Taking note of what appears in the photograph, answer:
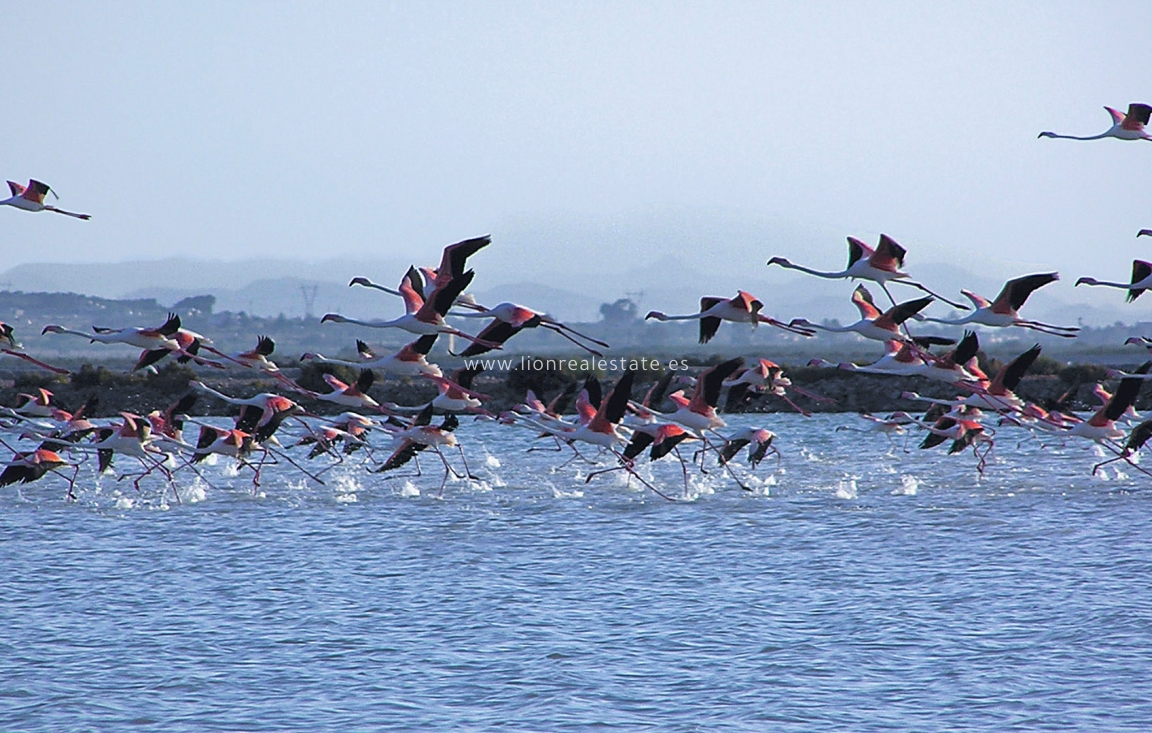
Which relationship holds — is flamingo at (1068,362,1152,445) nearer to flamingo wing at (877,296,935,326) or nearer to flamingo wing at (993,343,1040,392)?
flamingo wing at (993,343,1040,392)

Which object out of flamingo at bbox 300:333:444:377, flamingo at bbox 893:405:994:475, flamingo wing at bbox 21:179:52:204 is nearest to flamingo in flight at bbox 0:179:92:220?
flamingo wing at bbox 21:179:52:204

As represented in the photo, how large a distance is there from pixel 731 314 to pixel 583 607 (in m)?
3.16

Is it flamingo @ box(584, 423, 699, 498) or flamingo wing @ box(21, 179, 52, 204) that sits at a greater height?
flamingo wing @ box(21, 179, 52, 204)

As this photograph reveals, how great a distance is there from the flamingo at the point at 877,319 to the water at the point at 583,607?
7.77 feet

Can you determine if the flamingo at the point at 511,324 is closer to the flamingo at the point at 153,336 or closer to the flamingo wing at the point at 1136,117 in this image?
the flamingo at the point at 153,336

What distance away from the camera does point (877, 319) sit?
1401 cm

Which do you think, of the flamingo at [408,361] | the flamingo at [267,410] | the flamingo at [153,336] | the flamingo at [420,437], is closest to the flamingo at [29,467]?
the flamingo at [267,410]

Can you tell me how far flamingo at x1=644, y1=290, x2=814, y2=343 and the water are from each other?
2.43 metres

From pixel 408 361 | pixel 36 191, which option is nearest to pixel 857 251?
pixel 408 361

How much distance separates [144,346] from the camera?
14.5 metres

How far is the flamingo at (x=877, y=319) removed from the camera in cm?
1309

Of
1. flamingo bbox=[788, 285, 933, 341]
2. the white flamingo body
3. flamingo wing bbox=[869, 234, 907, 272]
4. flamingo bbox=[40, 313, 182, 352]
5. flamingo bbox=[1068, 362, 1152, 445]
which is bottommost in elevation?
flamingo bbox=[1068, 362, 1152, 445]

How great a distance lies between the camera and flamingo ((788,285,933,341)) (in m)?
13.1

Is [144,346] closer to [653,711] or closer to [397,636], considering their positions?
[397,636]
